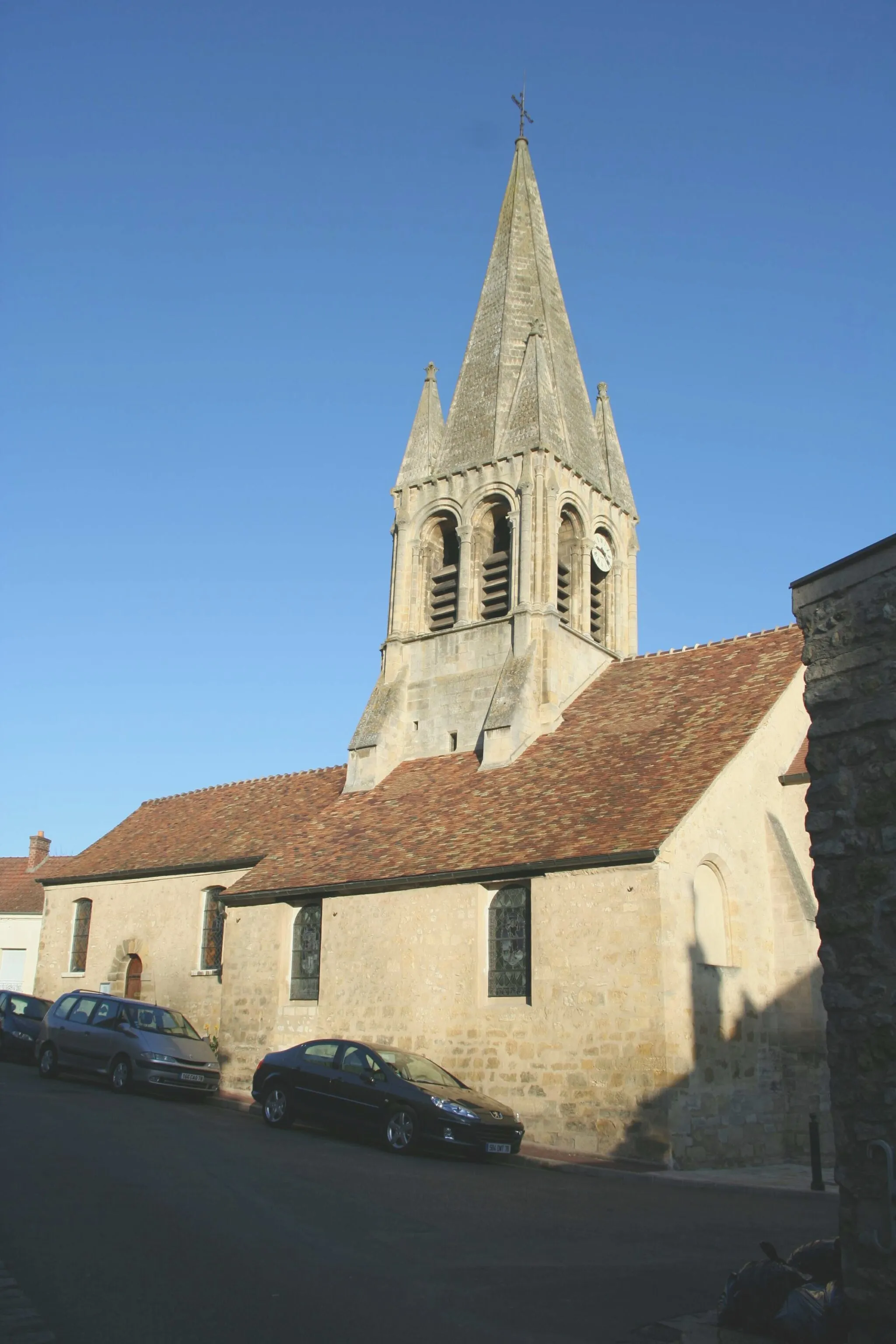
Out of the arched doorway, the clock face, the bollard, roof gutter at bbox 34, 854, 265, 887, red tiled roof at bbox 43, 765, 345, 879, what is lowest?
the bollard

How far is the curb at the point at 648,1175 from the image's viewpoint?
40.1 ft

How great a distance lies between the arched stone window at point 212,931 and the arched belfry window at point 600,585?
963 centimetres

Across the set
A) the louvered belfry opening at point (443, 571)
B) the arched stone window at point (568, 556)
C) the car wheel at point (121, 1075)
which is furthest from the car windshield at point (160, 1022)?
the arched stone window at point (568, 556)

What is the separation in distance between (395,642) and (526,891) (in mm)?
8783

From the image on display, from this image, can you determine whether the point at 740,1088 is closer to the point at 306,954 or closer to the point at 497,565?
the point at 306,954

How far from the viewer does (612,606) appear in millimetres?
24703

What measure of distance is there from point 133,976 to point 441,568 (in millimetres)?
11112

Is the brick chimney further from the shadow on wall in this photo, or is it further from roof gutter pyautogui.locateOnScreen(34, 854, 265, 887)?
the shadow on wall

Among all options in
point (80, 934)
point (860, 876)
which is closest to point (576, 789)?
point (860, 876)

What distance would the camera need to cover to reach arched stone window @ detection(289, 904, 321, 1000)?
1938 cm

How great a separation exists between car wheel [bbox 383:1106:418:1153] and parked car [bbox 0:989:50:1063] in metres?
10.1

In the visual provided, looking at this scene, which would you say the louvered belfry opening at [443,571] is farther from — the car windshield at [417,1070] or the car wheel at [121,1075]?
the car windshield at [417,1070]

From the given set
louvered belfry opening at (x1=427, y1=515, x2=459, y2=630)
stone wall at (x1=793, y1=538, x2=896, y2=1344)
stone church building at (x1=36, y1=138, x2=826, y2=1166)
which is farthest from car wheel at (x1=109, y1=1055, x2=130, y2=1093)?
stone wall at (x1=793, y1=538, x2=896, y2=1344)

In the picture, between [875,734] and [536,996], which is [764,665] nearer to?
[536,996]
